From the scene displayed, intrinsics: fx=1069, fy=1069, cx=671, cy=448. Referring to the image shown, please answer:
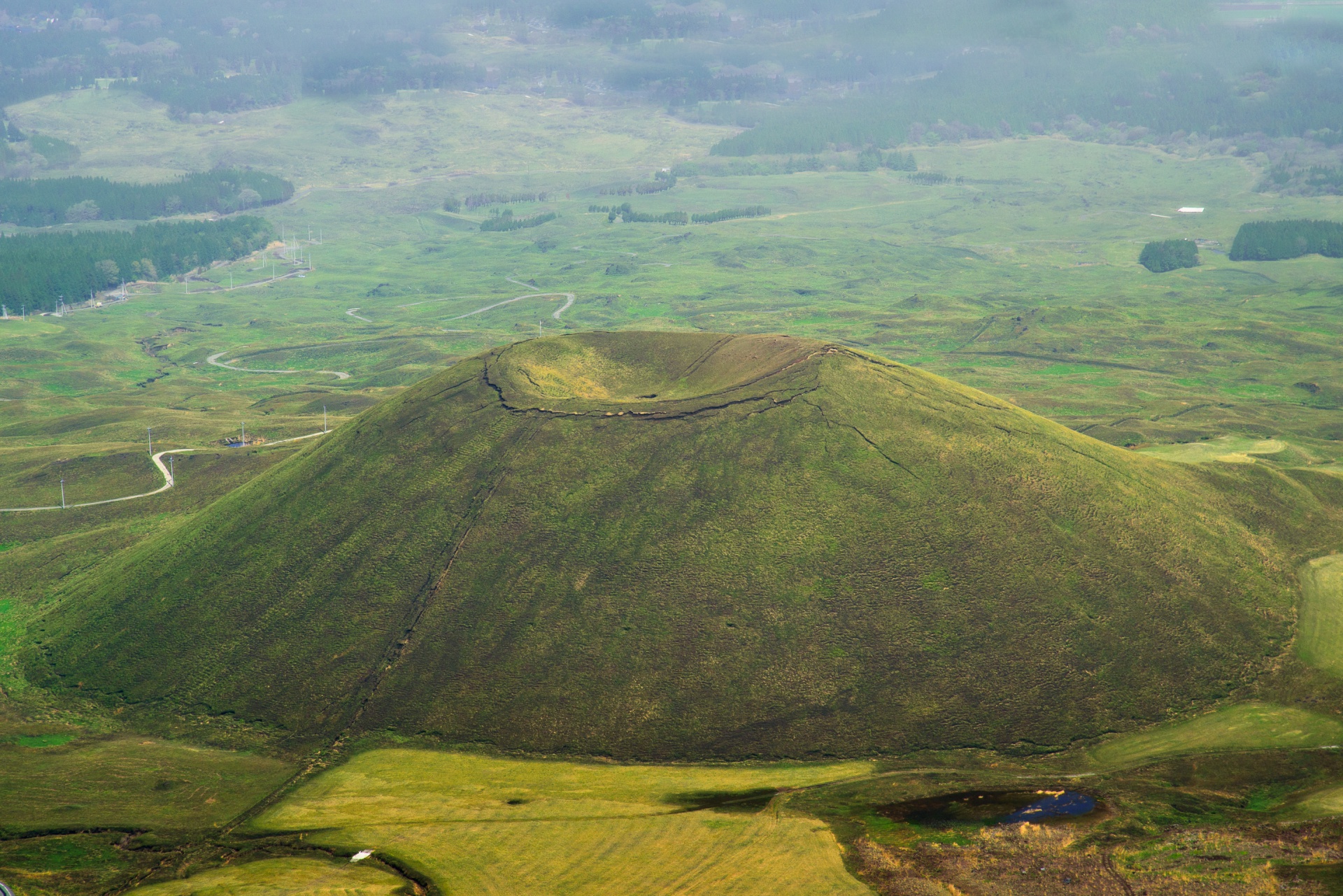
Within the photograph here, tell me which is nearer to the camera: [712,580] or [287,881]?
[287,881]

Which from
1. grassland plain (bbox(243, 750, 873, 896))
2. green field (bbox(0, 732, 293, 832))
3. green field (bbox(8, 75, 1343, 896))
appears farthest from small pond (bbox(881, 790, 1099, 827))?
green field (bbox(0, 732, 293, 832))

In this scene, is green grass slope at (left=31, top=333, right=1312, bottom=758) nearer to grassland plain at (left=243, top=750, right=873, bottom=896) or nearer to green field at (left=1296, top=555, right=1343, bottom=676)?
green field at (left=1296, top=555, right=1343, bottom=676)

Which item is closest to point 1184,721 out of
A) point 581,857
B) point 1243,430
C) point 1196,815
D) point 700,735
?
point 1196,815

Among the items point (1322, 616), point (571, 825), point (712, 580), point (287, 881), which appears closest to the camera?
point (287, 881)

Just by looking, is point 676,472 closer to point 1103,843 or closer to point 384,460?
point 384,460

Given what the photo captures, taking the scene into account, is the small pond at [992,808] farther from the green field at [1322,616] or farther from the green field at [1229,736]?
the green field at [1322,616]

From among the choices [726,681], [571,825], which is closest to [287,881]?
[571,825]

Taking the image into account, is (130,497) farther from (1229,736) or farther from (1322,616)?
(1322,616)

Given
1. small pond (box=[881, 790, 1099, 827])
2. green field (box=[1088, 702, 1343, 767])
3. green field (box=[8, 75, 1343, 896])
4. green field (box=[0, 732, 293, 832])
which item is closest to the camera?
green field (box=[8, 75, 1343, 896])

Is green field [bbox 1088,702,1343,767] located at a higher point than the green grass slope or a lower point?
lower
